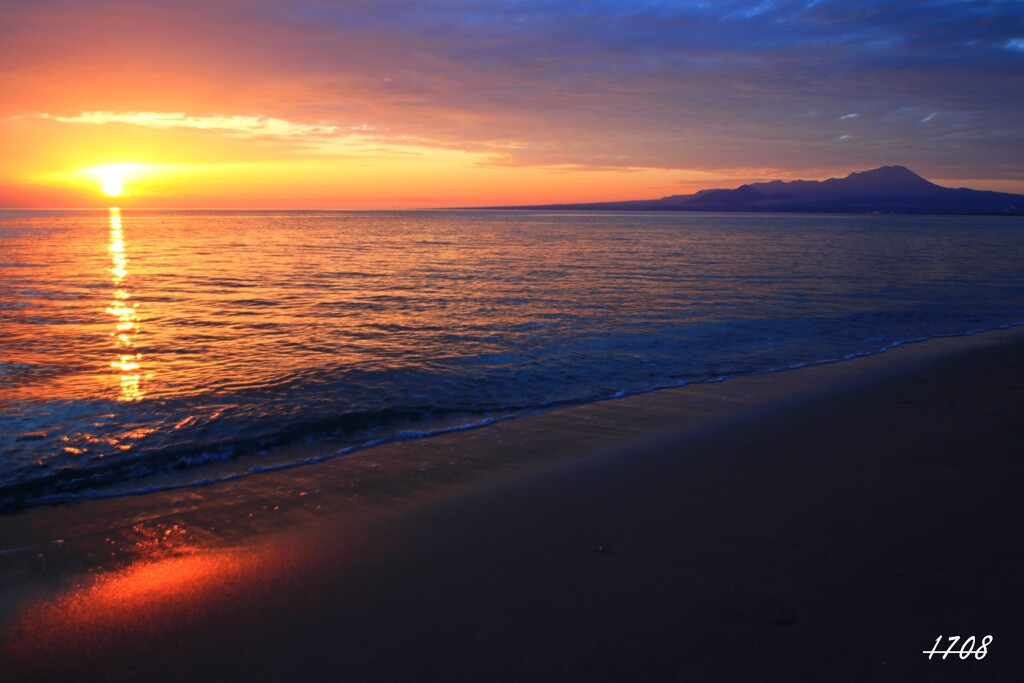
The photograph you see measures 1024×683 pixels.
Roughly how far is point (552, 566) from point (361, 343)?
975 centimetres

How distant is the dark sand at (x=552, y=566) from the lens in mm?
3701

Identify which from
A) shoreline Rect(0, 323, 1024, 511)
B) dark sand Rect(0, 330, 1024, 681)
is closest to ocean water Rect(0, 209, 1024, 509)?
shoreline Rect(0, 323, 1024, 511)

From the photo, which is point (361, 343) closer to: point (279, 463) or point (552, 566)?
point (279, 463)

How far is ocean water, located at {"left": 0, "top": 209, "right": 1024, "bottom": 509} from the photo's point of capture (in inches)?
320

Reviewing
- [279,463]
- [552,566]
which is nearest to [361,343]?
[279,463]

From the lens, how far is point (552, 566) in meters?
A: 4.72

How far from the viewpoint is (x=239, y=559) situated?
4973 millimetres

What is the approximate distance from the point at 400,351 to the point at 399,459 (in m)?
5.82

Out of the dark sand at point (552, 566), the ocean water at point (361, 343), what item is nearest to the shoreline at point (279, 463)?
the ocean water at point (361, 343)

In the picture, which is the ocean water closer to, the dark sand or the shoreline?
the shoreline

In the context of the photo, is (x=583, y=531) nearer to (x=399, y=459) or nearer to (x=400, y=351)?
(x=399, y=459)

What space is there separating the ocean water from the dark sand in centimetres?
151

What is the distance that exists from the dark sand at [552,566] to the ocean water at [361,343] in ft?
4.97

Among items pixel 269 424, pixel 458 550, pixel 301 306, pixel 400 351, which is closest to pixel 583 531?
pixel 458 550
